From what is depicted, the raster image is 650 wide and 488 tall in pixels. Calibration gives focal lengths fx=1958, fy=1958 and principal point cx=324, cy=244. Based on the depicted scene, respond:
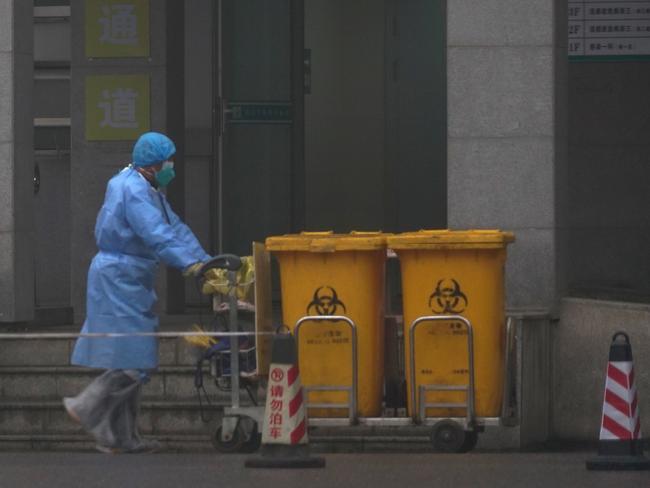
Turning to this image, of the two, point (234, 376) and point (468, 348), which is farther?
point (234, 376)

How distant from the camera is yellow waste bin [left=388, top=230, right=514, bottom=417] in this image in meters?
11.3

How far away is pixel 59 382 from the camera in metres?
13.7

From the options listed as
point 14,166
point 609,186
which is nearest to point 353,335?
point 14,166

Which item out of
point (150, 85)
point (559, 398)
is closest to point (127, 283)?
point (559, 398)

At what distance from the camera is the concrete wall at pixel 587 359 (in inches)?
509

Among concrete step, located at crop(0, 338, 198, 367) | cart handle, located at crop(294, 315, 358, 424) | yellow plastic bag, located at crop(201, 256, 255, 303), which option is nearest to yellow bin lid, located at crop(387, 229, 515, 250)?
cart handle, located at crop(294, 315, 358, 424)

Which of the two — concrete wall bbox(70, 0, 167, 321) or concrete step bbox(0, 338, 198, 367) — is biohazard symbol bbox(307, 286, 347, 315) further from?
concrete wall bbox(70, 0, 167, 321)

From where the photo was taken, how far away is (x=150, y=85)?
668 inches

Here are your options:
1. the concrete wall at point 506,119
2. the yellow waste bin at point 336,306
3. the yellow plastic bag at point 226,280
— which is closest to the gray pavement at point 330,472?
the yellow waste bin at point 336,306

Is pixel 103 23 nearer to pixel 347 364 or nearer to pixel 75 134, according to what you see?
pixel 75 134

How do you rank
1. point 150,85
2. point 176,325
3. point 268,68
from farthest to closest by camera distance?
point 268,68
point 150,85
point 176,325

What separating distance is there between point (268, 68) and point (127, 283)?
770 cm

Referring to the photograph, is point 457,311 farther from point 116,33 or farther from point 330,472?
point 116,33

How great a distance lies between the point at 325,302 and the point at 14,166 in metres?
3.79
